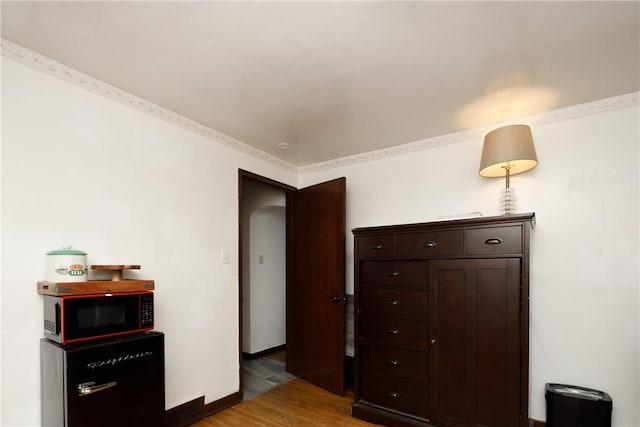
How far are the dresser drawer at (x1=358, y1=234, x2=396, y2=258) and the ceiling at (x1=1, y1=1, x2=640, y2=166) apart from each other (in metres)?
0.98

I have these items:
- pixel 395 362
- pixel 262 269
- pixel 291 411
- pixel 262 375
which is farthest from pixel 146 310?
pixel 262 269

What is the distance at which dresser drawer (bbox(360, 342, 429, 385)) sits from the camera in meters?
2.38

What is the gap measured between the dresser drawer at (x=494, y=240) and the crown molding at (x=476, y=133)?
41.6 inches

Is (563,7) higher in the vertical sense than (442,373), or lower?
A: higher

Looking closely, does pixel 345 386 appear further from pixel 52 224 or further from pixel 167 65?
pixel 167 65

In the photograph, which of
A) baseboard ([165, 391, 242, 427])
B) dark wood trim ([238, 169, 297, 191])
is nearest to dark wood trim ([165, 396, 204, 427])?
baseboard ([165, 391, 242, 427])

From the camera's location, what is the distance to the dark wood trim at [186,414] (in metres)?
2.33

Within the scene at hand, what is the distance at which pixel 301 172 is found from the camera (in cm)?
396

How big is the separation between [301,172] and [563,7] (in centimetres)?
286

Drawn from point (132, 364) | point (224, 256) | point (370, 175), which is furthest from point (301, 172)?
point (132, 364)

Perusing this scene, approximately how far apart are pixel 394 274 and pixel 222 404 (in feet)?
5.99

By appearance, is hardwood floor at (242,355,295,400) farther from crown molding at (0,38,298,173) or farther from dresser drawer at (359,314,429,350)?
crown molding at (0,38,298,173)

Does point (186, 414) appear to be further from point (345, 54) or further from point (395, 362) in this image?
point (345, 54)

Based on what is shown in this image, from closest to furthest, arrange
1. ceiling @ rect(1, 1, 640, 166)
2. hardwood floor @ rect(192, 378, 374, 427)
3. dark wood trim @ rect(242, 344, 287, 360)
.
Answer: ceiling @ rect(1, 1, 640, 166) → hardwood floor @ rect(192, 378, 374, 427) → dark wood trim @ rect(242, 344, 287, 360)
